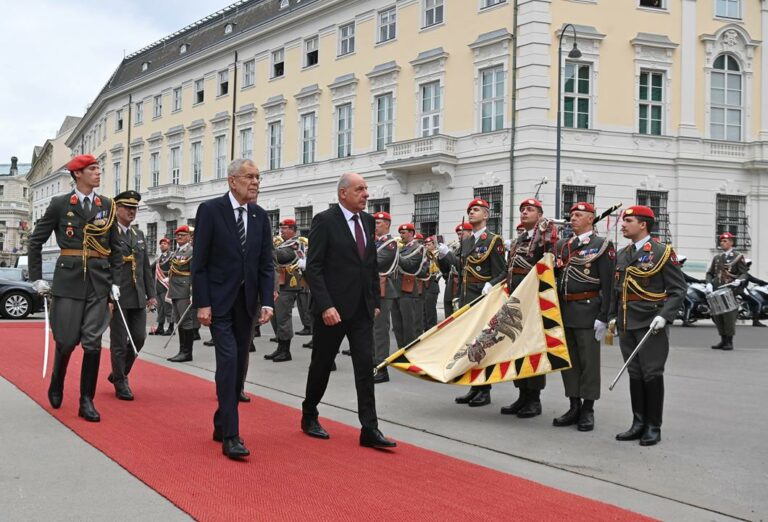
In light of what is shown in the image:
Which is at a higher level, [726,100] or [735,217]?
[726,100]

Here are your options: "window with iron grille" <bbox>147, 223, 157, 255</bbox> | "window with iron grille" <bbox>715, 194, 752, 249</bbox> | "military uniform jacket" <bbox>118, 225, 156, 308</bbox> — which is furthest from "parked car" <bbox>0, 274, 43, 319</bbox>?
"window with iron grille" <bbox>147, 223, 157, 255</bbox>

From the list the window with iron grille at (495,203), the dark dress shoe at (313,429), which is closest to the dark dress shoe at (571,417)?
the dark dress shoe at (313,429)

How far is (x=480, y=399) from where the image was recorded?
7.82 m

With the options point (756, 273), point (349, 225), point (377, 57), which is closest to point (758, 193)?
point (756, 273)

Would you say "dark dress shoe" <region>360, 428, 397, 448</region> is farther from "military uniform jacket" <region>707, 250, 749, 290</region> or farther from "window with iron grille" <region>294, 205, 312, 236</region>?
"window with iron grille" <region>294, 205, 312, 236</region>

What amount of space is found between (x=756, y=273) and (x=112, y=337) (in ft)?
77.8

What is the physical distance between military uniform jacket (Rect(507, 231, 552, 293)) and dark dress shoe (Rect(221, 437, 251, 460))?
126 inches

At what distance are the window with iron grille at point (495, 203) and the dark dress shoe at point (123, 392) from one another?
1828cm

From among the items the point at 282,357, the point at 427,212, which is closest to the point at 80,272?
the point at 282,357

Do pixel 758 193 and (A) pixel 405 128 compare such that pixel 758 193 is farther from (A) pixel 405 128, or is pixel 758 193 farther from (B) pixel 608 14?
(A) pixel 405 128

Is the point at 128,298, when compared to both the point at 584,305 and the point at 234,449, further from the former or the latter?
the point at 584,305

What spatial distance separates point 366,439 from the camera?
5.79 metres

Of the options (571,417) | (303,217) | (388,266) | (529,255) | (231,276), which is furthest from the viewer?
(303,217)

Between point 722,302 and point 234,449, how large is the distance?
11.7m
